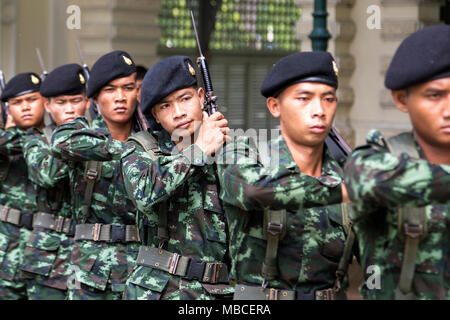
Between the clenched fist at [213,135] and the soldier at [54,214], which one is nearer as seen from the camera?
the clenched fist at [213,135]

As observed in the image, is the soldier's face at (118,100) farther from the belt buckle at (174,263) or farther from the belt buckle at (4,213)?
the belt buckle at (4,213)


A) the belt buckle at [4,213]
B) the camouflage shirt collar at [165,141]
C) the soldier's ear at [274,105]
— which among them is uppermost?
the soldier's ear at [274,105]

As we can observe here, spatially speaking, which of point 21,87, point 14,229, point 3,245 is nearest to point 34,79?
point 21,87

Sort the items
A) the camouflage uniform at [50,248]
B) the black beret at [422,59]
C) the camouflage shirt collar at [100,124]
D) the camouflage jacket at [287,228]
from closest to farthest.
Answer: the black beret at [422,59], the camouflage jacket at [287,228], the camouflage shirt collar at [100,124], the camouflage uniform at [50,248]

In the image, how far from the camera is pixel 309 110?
3.98 meters

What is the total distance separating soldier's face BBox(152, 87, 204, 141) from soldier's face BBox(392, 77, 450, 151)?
1.65 metres

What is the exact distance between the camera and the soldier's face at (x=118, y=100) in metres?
5.93

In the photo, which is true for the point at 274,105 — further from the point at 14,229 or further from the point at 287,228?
the point at 14,229

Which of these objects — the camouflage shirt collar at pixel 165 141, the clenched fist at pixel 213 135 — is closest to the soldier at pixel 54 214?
the camouflage shirt collar at pixel 165 141

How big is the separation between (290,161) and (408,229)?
29.3 inches

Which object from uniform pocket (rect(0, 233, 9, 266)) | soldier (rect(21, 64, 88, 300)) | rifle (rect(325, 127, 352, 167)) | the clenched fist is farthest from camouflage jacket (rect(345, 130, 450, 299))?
uniform pocket (rect(0, 233, 9, 266))

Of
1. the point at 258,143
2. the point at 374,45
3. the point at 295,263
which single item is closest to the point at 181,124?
the point at 258,143

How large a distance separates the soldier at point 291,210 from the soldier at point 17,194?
366cm

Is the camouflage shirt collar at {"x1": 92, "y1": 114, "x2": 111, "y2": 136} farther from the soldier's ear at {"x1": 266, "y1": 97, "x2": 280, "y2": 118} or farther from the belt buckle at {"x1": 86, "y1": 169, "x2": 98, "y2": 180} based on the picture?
the soldier's ear at {"x1": 266, "y1": 97, "x2": 280, "y2": 118}
